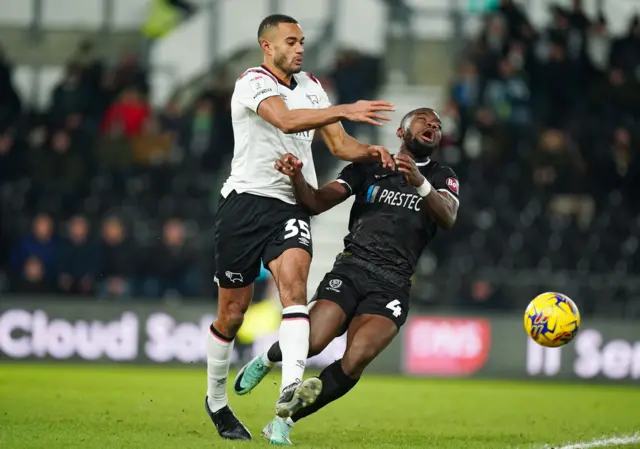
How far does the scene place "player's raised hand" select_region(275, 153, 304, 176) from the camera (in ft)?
25.3

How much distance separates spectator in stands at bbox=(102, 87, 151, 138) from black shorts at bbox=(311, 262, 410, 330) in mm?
10909

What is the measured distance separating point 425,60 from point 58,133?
6.21 m

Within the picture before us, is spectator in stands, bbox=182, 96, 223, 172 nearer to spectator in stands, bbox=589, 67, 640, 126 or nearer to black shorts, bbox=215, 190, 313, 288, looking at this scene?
spectator in stands, bbox=589, 67, 640, 126

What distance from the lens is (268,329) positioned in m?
16.0

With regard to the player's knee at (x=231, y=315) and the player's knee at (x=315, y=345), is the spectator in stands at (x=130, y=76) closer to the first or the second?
the player's knee at (x=231, y=315)

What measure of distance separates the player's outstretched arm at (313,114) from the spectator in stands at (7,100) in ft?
37.9

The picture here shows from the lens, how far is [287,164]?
7.72 metres

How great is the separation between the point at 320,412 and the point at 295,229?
331 centimetres

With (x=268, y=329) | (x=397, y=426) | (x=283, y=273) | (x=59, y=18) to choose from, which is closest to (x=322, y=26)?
(x=59, y=18)

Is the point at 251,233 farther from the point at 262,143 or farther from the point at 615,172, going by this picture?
the point at 615,172

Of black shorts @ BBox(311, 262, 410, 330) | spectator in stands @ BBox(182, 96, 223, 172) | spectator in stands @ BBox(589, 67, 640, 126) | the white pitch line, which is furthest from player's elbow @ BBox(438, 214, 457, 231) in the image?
spectator in stands @ BBox(589, 67, 640, 126)

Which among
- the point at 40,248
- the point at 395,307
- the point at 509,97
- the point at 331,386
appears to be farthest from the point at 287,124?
the point at 509,97

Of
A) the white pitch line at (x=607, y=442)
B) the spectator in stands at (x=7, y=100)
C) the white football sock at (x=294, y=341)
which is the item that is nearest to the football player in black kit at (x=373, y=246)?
the white football sock at (x=294, y=341)

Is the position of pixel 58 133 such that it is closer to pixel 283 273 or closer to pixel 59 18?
pixel 59 18
